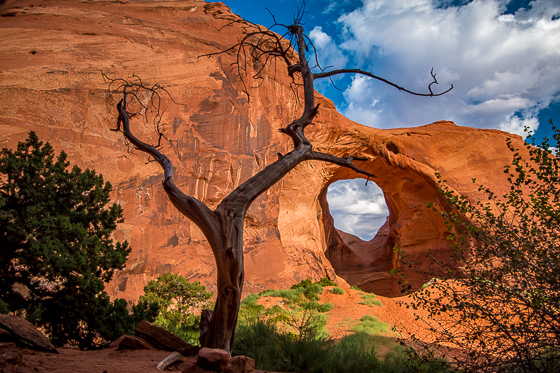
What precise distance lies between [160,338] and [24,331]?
171 cm

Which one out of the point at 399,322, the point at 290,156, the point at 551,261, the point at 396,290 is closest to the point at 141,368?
the point at 290,156

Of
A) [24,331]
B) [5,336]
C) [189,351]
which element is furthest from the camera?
[189,351]

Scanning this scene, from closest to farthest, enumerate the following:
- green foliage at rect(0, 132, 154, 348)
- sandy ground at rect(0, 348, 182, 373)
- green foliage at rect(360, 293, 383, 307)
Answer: sandy ground at rect(0, 348, 182, 373) → green foliage at rect(0, 132, 154, 348) → green foliage at rect(360, 293, 383, 307)

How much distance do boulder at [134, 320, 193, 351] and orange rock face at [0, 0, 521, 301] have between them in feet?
25.8

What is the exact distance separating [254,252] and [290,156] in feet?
38.4

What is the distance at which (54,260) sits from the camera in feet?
20.7

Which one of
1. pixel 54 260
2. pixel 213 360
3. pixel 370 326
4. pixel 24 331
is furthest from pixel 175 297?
pixel 213 360

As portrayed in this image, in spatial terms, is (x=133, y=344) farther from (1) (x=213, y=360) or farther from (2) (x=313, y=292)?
(2) (x=313, y=292)

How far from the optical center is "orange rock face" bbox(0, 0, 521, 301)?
13.2m

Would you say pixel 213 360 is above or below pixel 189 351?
above

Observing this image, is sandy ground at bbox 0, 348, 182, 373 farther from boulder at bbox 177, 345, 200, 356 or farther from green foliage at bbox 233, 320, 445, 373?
green foliage at bbox 233, 320, 445, 373

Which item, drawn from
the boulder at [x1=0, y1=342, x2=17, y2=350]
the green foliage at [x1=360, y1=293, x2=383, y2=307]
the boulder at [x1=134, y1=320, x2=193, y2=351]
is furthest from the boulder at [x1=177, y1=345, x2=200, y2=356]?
the green foliage at [x1=360, y1=293, x2=383, y2=307]

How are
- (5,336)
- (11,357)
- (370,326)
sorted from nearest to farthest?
1. (11,357)
2. (5,336)
3. (370,326)

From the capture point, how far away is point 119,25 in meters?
16.3
